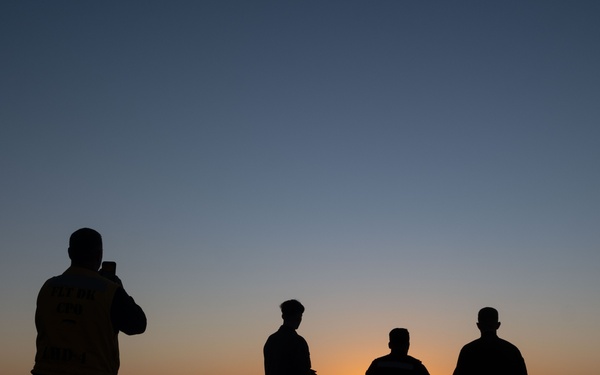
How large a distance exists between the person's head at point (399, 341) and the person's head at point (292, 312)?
1.80m

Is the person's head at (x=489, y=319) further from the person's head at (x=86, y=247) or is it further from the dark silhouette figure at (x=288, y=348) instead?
the person's head at (x=86, y=247)

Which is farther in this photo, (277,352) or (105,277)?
(277,352)

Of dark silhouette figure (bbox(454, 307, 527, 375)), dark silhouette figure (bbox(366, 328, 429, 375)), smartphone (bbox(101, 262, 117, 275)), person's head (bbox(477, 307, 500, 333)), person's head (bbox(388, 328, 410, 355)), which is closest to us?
smartphone (bbox(101, 262, 117, 275))

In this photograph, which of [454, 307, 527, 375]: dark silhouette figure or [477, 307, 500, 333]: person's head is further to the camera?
[477, 307, 500, 333]: person's head

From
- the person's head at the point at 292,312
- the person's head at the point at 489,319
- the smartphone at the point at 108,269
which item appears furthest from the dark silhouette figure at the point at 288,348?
the smartphone at the point at 108,269

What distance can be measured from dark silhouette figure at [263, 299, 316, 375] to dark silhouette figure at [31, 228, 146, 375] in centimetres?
427

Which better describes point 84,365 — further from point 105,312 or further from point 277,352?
point 277,352

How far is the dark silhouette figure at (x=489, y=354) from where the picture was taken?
9.20 m

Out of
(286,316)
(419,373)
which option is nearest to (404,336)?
A: (419,373)

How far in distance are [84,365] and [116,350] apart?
10.6 inches

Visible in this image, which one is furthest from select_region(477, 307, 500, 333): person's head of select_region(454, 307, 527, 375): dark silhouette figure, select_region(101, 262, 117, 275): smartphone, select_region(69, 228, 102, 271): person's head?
select_region(69, 228, 102, 271): person's head

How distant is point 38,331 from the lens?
5840 millimetres

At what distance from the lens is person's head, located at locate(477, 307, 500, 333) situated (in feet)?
30.9

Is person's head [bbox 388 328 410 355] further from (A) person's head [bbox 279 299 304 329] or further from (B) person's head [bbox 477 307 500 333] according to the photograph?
(A) person's head [bbox 279 299 304 329]
